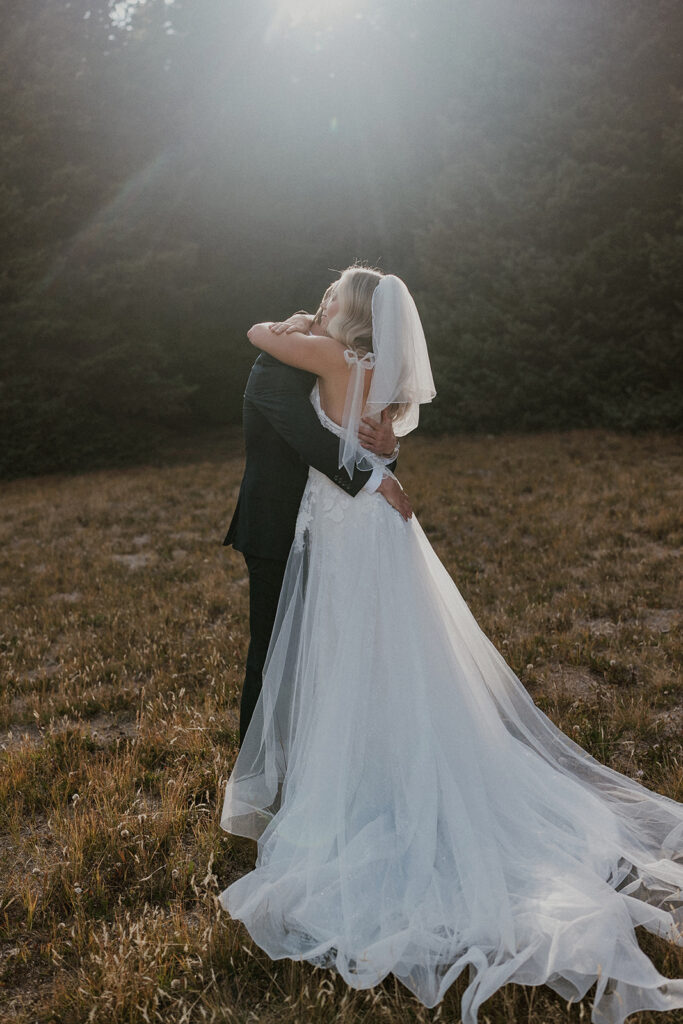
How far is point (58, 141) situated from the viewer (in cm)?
1683

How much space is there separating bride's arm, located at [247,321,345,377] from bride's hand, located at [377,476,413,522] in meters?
0.59

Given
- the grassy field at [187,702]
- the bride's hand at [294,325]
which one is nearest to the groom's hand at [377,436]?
the bride's hand at [294,325]

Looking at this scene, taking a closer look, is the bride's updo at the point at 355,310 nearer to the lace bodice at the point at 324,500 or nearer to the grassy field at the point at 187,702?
the lace bodice at the point at 324,500

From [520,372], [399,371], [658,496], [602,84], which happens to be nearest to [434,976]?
[399,371]

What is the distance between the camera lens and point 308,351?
3.61m

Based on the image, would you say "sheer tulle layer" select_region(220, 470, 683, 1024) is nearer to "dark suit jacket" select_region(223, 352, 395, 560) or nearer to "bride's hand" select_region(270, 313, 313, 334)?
"dark suit jacket" select_region(223, 352, 395, 560)

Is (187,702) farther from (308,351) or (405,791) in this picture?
(308,351)

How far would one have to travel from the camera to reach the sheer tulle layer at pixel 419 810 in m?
2.70

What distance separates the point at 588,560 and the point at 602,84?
1245cm

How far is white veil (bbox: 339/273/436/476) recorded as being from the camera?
11.6 ft

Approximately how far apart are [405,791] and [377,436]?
1630mm

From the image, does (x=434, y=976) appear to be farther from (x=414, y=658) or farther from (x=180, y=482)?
(x=180, y=482)

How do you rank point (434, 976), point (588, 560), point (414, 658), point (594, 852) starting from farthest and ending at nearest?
point (588, 560) → point (414, 658) → point (594, 852) → point (434, 976)

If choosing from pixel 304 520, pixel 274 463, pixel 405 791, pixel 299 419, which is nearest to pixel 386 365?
pixel 299 419
